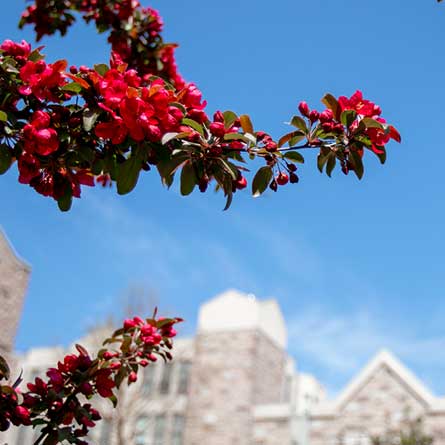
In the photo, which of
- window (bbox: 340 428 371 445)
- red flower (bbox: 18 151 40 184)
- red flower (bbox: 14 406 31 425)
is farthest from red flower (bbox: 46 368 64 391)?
window (bbox: 340 428 371 445)

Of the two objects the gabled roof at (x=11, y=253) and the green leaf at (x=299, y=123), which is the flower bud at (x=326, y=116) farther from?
the gabled roof at (x=11, y=253)

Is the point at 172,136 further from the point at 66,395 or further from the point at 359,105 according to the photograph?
the point at 66,395

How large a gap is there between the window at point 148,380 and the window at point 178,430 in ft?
4.62

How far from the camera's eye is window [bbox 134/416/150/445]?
20.1 m

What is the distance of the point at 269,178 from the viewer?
1.95 m

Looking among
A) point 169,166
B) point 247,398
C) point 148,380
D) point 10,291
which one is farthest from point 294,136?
point 148,380

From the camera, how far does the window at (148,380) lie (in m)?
20.7

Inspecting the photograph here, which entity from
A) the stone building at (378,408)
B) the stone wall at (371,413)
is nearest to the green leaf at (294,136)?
the stone building at (378,408)

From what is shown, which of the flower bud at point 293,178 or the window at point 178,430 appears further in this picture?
the window at point 178,430

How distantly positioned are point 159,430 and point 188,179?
1943 centimetres

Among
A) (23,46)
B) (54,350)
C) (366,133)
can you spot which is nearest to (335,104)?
(366,133)

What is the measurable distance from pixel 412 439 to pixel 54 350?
12.5m

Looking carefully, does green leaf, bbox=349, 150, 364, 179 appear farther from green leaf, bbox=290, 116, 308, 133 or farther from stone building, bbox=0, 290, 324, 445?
stone building, bbox=0, 290, 324, 445

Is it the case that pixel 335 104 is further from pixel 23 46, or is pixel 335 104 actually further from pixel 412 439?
pixel 412 439
